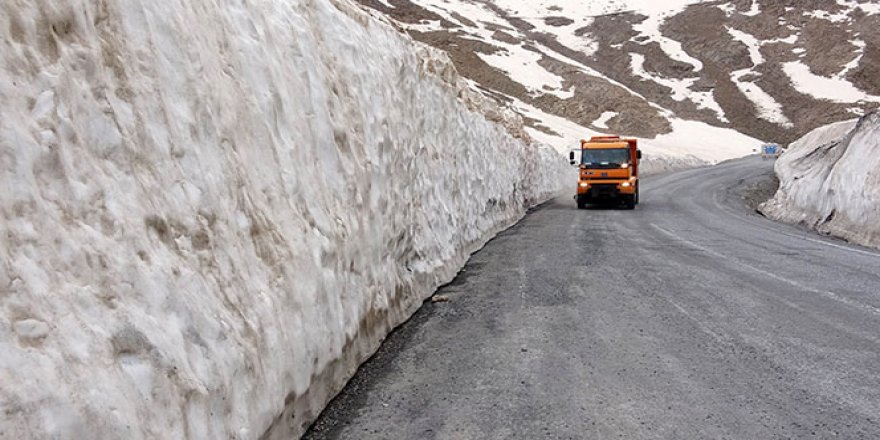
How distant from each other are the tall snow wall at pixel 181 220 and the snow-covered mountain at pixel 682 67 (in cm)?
4568

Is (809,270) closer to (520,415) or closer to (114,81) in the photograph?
(520,415)

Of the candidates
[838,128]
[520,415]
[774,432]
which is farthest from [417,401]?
[838,128]

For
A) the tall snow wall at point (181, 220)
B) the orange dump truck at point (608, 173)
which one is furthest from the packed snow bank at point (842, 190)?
the tall snow wall at point (181, 220)

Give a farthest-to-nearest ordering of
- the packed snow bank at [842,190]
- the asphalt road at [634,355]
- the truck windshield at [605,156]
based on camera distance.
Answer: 1. the truck windshield at [605,156]
2. the packed snow bank at [842,190]
3. the asphalt road at [634,355]

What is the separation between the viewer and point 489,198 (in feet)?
47.0

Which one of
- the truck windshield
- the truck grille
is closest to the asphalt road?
the truck grille

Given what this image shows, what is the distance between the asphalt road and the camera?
3.88 meters

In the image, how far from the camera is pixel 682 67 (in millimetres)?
78875

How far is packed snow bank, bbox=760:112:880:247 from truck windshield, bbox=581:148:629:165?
5.51 metres

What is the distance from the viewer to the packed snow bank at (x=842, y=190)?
44.1 feet

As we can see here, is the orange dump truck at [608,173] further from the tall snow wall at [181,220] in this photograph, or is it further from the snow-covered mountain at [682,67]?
the snow-covered mountain at [682,67]

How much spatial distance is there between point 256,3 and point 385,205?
103 inches

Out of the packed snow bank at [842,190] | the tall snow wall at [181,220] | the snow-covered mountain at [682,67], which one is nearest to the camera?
the tall snow wall at [181,220]

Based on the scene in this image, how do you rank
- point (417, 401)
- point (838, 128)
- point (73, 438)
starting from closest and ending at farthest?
point (73, 438)
point (417, 401)
point (838, 128)
